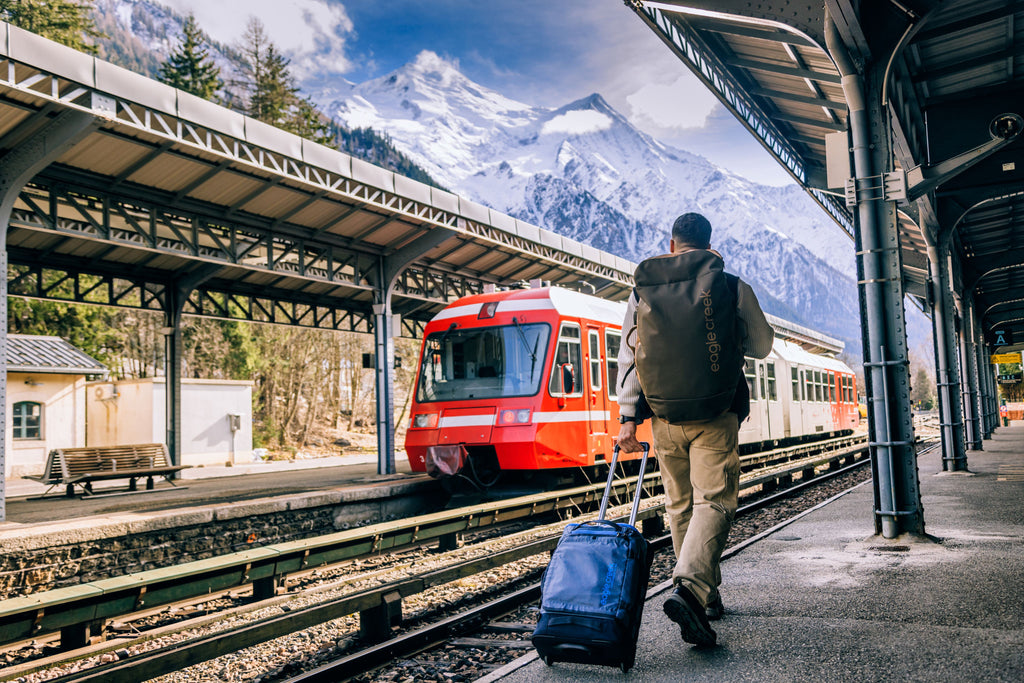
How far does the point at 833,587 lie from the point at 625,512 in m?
6.83

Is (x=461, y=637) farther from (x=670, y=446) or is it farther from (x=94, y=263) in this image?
(x=94, y=263)

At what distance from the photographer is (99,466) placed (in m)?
15.3

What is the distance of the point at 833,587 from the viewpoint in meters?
5.10

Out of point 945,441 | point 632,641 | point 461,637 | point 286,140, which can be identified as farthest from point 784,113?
point 632,641

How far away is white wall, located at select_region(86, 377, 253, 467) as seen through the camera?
25.7m

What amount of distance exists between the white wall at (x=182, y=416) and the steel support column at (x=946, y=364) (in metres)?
21.1

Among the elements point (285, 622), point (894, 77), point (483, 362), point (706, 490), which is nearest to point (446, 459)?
point (483, 362)

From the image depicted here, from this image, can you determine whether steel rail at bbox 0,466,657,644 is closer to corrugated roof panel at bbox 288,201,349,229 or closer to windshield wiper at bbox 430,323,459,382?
windshield wiper at bbox 430,323,459,382

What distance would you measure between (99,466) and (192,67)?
38.9 m

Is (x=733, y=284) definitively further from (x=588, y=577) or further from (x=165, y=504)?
(x=165, y=504)

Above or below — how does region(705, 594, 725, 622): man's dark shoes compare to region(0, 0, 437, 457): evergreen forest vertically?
below

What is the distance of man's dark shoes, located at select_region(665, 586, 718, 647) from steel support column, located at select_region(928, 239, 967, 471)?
40.3ft

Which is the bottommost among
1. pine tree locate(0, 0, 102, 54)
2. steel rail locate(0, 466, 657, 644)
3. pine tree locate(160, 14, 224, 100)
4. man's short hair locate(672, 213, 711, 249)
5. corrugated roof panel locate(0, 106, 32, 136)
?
steel rail locate(0, 466, 657, 644)

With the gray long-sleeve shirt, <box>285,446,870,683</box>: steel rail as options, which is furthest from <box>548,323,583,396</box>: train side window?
the gray long-sleeve shirt
